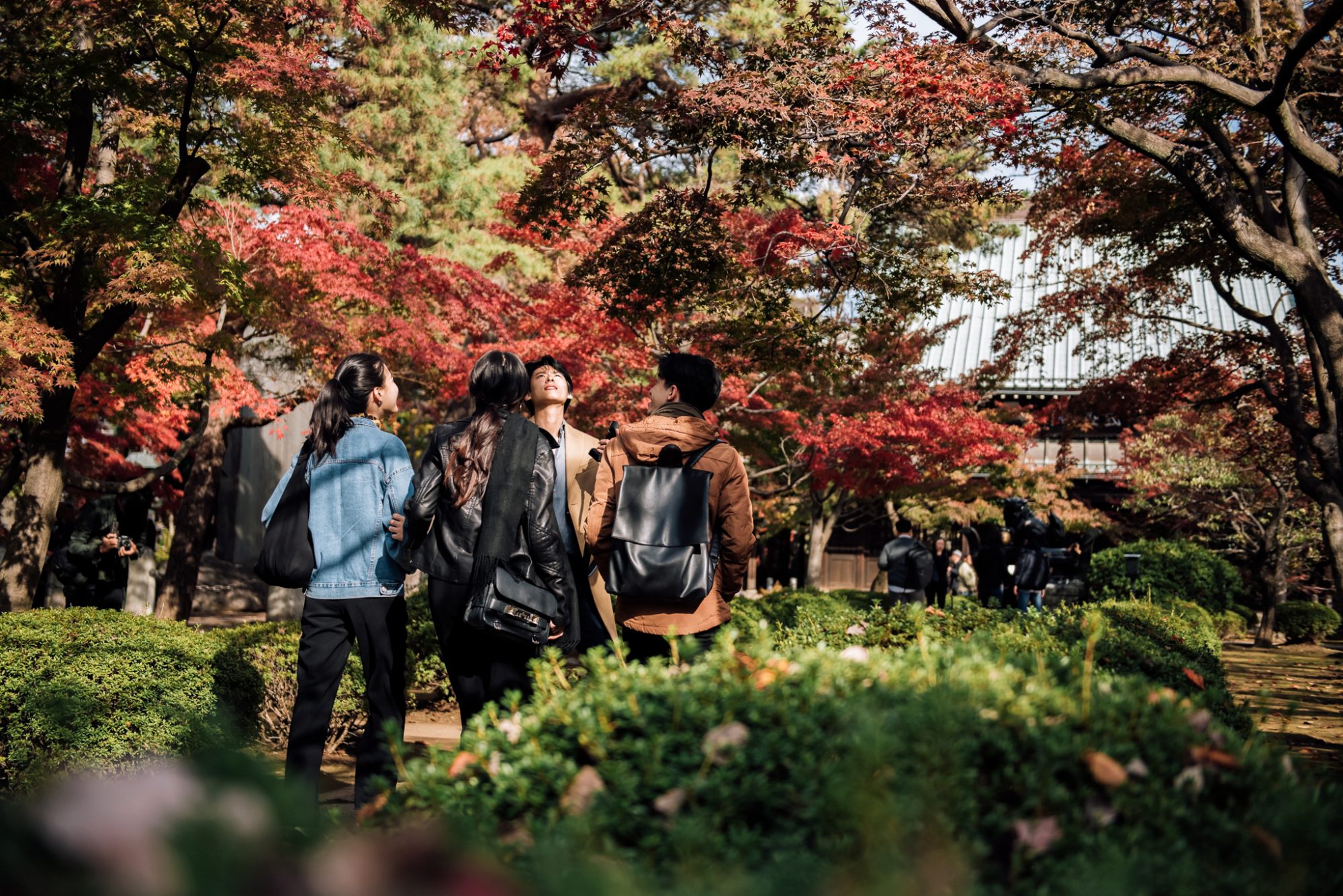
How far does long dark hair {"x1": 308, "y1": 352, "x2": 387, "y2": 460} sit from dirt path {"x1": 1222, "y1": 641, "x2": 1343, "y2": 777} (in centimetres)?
335

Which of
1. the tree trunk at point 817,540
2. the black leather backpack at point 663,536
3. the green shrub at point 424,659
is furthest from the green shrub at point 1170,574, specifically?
the black leather backpack at point 663,536

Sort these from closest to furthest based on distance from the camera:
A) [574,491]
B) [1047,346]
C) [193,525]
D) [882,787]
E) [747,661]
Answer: [882,787]
[747,661]
[574,491]
[193,525]
[1047,346]

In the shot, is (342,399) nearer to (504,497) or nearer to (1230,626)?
(504,497)

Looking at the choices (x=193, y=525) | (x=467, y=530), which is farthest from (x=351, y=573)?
(x=193, y=525)

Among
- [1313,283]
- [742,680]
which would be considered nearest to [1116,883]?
[742,680]

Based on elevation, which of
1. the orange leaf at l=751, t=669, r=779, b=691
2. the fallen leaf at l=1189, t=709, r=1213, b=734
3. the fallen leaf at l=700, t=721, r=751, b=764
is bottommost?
the fallen leaf at l=700, t=721, r=751, b=764

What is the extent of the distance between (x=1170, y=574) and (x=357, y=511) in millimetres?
14341

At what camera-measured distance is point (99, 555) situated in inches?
287

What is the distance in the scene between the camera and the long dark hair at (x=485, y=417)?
3.63 metres

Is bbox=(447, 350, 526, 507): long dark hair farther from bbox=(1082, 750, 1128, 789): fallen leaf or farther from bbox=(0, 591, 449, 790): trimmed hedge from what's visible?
bbox=(1082, 750, 1128, 789): fallen leaf

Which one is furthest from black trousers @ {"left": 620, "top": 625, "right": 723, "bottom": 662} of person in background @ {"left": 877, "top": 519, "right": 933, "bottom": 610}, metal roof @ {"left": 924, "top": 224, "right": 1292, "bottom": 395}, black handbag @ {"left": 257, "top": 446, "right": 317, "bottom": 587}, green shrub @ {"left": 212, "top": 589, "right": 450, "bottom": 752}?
metal roof @ {"left": 924, "top": 224, "right": 1292, "bottom": 395}

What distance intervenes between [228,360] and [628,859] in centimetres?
1039

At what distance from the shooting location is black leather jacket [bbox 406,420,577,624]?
359 centimetres

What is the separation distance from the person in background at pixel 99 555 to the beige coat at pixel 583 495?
4.70m
